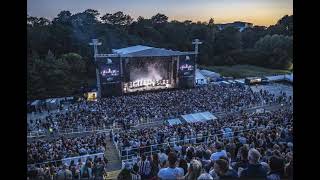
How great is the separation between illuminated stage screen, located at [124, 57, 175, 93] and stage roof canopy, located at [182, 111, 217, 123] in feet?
2.86

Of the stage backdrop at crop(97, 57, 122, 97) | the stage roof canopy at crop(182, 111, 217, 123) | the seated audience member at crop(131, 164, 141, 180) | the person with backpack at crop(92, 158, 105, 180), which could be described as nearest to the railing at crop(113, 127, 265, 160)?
the person with backpack at crop(92, 158, 105, 180)

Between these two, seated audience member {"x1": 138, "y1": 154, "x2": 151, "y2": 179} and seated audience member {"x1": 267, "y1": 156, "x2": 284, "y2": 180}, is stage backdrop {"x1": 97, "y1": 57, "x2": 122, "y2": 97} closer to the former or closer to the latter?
seated audience member {"x1": 138, "y1": 154, "x2": 151, "y2": 179}

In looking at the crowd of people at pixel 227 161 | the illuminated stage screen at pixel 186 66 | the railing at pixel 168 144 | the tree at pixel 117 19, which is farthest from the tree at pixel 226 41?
the railing at pixel 168 144

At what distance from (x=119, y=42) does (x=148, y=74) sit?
900 millimetres

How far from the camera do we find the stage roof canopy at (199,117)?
8367mm

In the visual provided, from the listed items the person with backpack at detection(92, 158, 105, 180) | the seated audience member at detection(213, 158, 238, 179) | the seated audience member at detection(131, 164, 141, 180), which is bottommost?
the person with backpack at detection(92, 158, 105, 180)

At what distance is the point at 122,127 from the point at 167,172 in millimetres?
4682

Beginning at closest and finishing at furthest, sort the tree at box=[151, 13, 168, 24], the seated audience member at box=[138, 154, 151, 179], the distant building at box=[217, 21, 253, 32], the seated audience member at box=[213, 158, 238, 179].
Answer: the seated audience member at box=[213, 158, 238, 179] < the seated audience member at box=[138, 154, 151, 179] < the tree at box=[151, 13, 168, 24] < the distant building at box=[217, 21, 253, 32]

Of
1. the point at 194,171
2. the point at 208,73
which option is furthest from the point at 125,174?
the point at 208,73

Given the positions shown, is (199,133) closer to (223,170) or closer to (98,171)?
(98,171)

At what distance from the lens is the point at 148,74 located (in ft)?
29.3

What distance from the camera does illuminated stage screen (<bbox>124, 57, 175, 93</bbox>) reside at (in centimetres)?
887
